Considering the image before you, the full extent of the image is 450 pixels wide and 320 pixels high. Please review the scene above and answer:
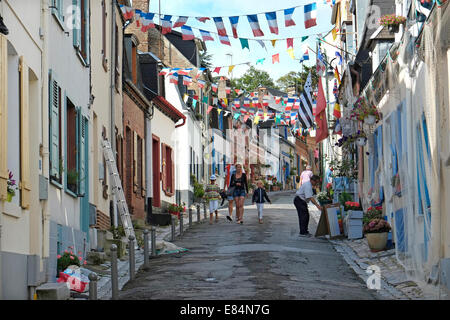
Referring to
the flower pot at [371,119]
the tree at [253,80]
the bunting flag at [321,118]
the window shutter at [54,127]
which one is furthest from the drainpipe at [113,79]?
the tree at [253,80]

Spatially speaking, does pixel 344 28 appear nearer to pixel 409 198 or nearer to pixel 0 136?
pixel 409 198

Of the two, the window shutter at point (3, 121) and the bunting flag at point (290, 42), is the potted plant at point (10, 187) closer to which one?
the window shutter at point (3, 121)

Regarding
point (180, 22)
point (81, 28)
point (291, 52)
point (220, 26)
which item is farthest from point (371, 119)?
point (81, 28)

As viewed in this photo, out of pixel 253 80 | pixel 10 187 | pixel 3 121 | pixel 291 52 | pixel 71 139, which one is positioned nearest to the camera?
pixel 3 121

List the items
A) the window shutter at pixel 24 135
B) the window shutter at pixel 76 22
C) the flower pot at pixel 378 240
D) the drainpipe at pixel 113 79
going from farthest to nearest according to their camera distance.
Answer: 1. the drainpipe at pixel 113 79
2. the flower pot at pixel 378 240
3. the window shutter at pixel 76 22
4. the window shutter at pixel 24 135

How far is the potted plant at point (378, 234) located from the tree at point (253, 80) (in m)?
58.3

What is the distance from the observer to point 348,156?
2647 centimetres

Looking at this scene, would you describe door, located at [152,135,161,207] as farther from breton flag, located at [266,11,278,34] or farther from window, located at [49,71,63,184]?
window, located at [49,71,63,184]

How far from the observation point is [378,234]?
15.7 metres

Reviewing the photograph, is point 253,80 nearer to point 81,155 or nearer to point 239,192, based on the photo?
point 239,192

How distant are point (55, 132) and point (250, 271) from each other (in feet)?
11.4

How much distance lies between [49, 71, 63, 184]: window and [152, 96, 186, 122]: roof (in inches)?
576

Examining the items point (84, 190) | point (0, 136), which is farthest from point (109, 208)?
point (0, 136)

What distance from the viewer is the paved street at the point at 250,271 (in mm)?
10492
